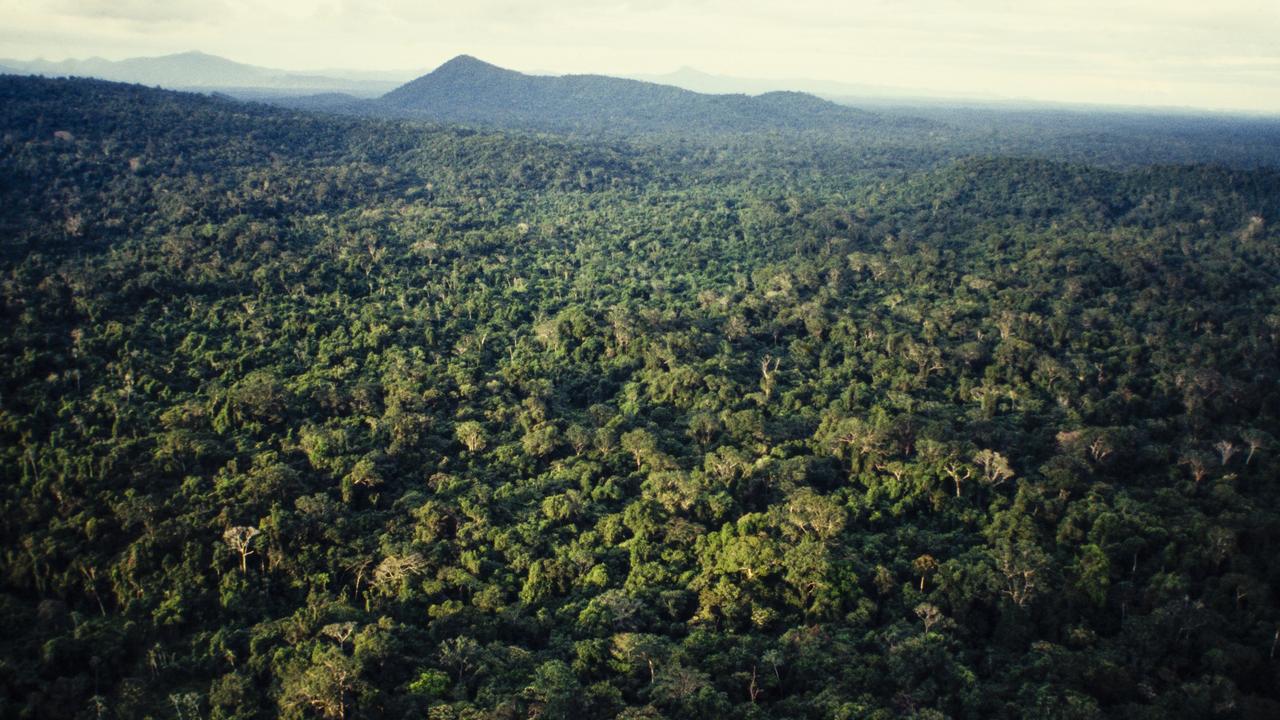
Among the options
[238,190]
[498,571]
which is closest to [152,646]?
[498,571]

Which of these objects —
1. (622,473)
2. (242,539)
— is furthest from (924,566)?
(242,539)

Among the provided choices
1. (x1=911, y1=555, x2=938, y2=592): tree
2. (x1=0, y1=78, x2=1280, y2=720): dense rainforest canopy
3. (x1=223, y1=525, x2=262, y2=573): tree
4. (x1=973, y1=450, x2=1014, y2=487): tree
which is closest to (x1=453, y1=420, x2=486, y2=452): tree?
(x1=0, y1=78, x2=1280, y2=720): dense rainforest canopy

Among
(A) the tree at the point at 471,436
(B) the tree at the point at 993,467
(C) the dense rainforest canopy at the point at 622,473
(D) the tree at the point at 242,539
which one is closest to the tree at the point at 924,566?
(C) the dense rainforest canopy at the point at 622,473

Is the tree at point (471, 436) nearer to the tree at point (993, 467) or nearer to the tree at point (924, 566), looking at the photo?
the tree at point (924, 566)

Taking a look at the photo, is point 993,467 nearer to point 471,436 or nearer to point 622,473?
point 622,473

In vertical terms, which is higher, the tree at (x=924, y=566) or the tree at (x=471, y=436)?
the tree at (x=471, y=436)

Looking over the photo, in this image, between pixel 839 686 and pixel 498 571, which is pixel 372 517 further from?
pixel 839 686

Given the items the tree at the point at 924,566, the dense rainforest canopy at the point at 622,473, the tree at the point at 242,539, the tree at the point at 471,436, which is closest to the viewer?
the dense rainforest canopy at the point at 622,473

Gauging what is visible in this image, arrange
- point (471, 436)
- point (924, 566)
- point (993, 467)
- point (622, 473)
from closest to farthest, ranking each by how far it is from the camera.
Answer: point (924, 566), point (993, 467), point (622, 473), point (471, 436)

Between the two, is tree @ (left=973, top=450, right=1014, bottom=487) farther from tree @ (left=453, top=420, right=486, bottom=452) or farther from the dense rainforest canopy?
tree @ (left=453, top=420, right=486, bottom=452)
